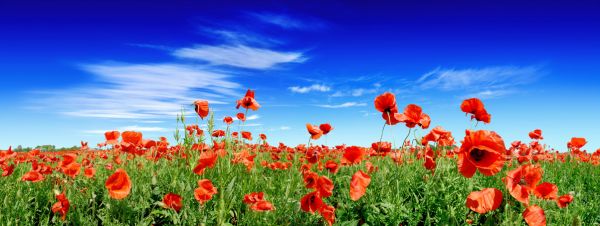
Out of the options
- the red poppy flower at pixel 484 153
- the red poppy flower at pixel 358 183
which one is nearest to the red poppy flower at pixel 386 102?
the red poppy flower at pixel 358 183

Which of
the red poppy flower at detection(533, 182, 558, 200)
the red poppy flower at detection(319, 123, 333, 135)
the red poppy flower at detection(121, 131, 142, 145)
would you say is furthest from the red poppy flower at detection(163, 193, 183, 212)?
the red poppy flower at detection(533, 182, 558, 200)

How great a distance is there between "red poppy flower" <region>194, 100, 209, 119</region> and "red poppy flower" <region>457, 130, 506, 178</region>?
237 cm

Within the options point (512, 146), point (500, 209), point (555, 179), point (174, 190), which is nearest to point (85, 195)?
point (174, 190)

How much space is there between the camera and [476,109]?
12.4 ft

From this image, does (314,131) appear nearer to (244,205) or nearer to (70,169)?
(244,205)

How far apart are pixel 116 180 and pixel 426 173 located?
110 inches

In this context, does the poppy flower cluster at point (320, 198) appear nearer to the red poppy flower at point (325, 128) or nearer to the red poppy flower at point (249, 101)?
the red poppy flower at point (249, 101)

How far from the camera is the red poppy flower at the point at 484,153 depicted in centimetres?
199

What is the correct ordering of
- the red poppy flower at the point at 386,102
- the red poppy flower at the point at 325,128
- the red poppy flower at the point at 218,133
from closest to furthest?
the red poppy flower at the point at 386,102 → the red poppy flower at the point at 325,128 → the red poppy flower at the point at 218,133

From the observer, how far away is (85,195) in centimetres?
404

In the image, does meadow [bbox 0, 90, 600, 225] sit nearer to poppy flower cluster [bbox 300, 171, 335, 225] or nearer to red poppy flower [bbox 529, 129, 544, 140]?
poppy flower cluster [bbox 300, 171, 335, 225]

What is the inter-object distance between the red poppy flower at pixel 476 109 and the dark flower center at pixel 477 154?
1626mm

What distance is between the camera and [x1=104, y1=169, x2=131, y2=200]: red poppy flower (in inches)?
105

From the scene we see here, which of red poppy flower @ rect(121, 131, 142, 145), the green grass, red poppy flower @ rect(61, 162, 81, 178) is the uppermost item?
red poppy flower @ rect(121, 131, 142, 145)
